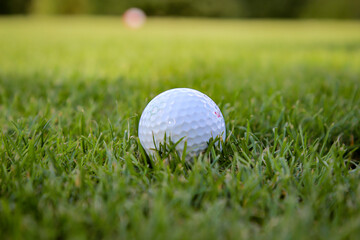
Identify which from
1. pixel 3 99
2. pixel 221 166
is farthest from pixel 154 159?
pixel 3 99

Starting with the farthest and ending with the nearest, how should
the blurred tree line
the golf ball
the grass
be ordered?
the blurred tree line → the golf ball → the grass

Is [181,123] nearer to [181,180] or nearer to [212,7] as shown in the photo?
[181,180]

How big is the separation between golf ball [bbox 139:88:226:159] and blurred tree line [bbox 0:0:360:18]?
23292 millimetres

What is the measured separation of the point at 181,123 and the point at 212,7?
23816mm

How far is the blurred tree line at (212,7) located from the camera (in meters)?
23.2

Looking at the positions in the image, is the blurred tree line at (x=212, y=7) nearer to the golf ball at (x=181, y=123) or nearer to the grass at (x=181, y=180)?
the grass at (x=181, y=180)

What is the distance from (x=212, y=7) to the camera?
→ 23422 millimetres

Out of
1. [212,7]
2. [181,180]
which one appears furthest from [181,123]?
[212,7]

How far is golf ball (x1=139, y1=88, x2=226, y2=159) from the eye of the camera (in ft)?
4.25

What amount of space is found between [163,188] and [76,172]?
0.40m

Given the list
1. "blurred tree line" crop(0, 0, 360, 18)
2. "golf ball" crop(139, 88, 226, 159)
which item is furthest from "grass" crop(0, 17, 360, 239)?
"blurred tree line" crop(0, 0, 360, 18)

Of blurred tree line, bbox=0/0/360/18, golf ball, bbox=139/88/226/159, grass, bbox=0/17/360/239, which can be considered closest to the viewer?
grass, bbox=0/17/360/239

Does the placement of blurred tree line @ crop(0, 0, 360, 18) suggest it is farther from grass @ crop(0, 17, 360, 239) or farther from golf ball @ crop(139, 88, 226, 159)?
golf ball @ crop(139, 88, 226, 159)

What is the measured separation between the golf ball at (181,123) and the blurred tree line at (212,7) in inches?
917
